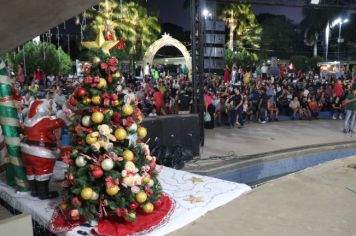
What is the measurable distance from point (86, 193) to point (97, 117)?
79cm

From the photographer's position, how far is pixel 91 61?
4.27 meters

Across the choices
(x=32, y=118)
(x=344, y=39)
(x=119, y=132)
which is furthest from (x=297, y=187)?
(x=344, y=39)

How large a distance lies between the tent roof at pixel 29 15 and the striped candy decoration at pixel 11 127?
178cm

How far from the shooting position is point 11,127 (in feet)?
15.9

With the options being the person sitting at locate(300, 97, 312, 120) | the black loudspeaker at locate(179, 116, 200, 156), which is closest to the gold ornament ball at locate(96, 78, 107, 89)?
the black loudspeaker at locate(179, 116, 200, 156)

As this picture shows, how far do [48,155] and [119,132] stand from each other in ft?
3.76

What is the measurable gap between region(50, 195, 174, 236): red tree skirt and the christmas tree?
0.07 meters

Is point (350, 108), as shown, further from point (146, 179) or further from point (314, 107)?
point (146, 179)

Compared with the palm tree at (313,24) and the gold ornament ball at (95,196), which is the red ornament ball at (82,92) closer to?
the gold ornament ball at (95,196)

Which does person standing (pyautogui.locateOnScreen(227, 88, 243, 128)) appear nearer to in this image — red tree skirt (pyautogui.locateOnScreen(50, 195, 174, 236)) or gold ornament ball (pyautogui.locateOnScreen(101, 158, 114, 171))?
red tree skirt (pyautogui.locateOnScreen(50, 195, 174, 236))

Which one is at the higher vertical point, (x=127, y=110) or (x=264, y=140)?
(x=127, y=110)

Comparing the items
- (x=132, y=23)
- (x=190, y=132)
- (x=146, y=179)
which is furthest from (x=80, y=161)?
(x=132, y=23)

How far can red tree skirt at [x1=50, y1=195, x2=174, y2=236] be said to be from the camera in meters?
3.83

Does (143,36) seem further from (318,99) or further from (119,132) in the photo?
(119,132)
